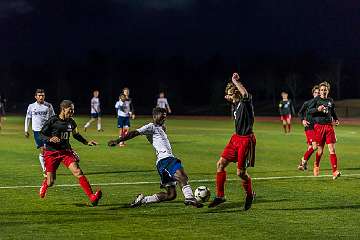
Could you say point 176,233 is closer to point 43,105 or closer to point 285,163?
point 43,105

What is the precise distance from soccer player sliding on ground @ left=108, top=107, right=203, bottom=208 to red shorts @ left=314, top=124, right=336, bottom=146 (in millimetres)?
5935

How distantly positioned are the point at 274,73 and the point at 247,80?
5.72 metres

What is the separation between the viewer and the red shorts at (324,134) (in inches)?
642

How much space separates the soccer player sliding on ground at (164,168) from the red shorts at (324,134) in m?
5.93

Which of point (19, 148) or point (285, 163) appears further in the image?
point (19, 148)

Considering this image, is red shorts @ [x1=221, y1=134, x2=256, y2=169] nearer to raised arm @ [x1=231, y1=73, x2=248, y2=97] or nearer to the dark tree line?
raised arm @ [x1=231, y1=73, x2=248, y2=97]

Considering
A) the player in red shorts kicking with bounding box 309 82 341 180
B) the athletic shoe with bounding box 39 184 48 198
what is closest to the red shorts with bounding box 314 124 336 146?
the player in red shorts kicking with bounding box 309 82 341 180

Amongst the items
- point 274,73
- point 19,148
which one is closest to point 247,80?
point 274,73

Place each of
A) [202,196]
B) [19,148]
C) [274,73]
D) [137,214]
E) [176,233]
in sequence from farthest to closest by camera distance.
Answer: [274,73] < [19,148] < [202,196] < [137,214] < [176,233]

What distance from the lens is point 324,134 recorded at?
1641cm

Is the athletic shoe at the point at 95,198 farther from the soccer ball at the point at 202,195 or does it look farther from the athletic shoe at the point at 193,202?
the soccer ball at the point at 202,195

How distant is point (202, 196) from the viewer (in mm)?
11938

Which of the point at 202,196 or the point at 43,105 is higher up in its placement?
the point at 43,105

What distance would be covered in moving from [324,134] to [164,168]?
630 cm
